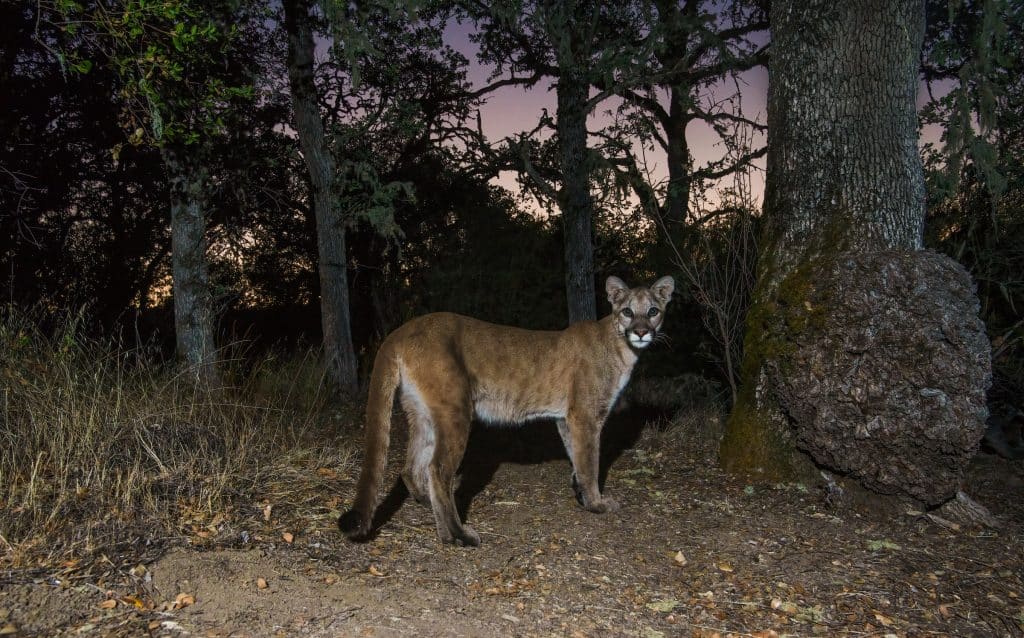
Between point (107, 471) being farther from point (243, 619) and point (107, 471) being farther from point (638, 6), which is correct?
point (638, 6)

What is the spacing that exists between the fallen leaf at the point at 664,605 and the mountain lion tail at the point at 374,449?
1.75m

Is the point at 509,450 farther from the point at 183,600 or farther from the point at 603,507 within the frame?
the point at 183,600

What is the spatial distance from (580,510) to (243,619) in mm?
2783

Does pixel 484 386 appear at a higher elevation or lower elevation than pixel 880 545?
higher

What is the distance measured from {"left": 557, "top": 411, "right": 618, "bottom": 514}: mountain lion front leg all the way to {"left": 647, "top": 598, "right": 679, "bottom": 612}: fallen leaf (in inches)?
59.4

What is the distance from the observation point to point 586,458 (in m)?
5.91

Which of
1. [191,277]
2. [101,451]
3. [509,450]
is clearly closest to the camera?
[101,451]

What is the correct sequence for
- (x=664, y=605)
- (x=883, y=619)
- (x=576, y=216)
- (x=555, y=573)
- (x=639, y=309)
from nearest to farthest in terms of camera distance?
(x=883, y=619) → (x=664, y=605) → (x=555, y=573) → (x=639, y=309) → (x=576, y=216)

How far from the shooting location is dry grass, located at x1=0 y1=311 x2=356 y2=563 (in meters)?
4.55

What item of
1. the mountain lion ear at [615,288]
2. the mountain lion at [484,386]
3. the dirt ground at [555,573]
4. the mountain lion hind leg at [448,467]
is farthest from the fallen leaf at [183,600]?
the mountain lion ear at [615,288]

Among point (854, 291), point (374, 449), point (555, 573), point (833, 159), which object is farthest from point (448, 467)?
point (833, 159)

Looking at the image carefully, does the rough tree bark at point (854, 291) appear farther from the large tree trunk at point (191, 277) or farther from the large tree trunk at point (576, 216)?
the large tree trunk at point (191, 277)

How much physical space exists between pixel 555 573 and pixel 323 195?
24.3 feet

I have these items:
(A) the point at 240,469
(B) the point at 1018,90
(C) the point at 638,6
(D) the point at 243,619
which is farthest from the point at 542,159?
(D) the point at 243,619
